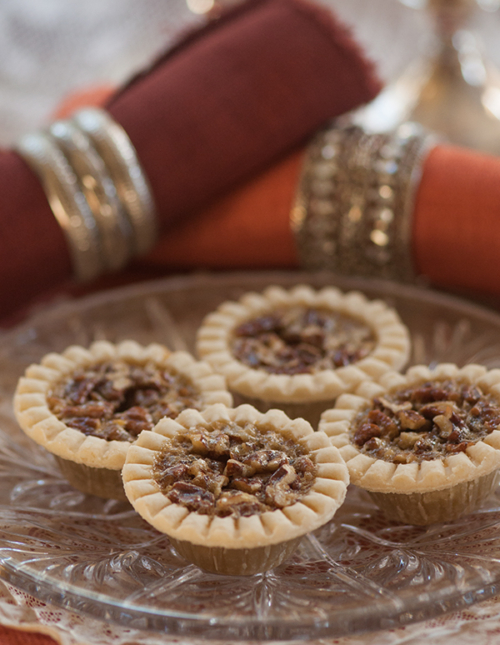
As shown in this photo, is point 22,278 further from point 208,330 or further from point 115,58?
point 115,58

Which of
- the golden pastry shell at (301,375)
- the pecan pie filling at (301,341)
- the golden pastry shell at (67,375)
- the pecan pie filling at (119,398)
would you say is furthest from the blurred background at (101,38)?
the pecan pie filling at (119,398)

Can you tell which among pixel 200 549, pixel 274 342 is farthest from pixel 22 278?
pixel 200 549

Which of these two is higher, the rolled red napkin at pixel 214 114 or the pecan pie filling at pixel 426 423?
the rolled red napkin at pixel 214 114

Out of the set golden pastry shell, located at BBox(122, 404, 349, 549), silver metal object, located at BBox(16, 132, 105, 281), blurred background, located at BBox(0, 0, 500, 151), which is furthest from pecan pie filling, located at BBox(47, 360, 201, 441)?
blurred background, located at BBox(0, 0, 500, 151)

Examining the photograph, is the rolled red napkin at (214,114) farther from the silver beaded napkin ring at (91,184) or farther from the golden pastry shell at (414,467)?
the golden pastry shell at (414,467)

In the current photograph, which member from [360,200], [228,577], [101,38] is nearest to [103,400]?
[228,577]

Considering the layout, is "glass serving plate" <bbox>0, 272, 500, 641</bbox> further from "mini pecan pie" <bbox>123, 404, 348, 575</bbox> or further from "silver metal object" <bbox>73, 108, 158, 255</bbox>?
"silver metal object" <bbox>73, 108, 158, 255</bbox>
